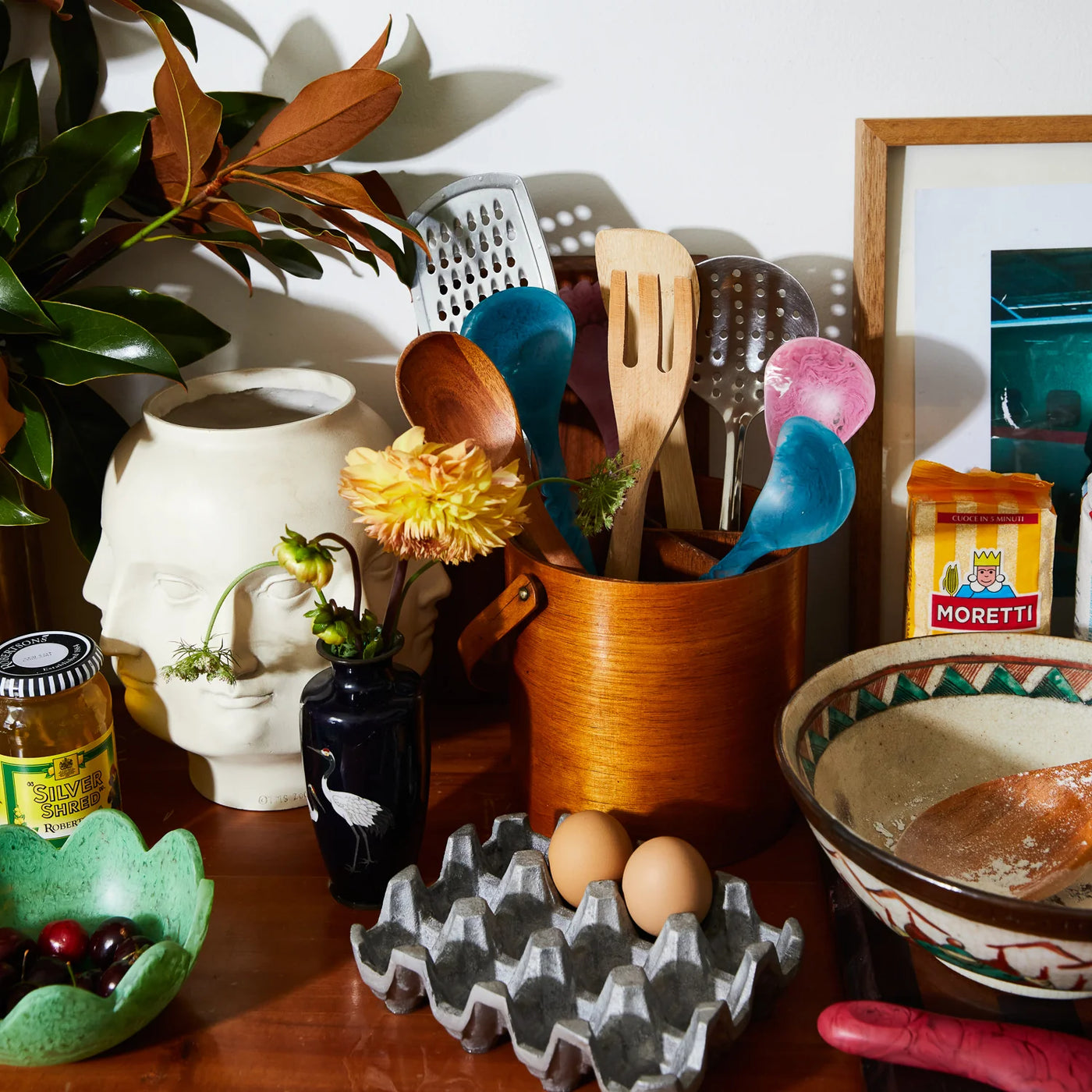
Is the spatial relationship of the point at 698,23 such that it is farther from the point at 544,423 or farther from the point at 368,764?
the point at 368,764

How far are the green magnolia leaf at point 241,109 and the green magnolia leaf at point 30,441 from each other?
0.23 meters

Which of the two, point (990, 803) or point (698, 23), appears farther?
point (698, 23)

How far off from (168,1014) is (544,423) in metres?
0.42

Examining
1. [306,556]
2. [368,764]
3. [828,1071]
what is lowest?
[828,1071]

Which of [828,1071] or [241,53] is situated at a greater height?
[241,53]

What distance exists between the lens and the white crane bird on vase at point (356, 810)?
0.67 meters

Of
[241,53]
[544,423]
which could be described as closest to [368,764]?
[544,423]

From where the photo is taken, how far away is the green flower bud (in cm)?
60

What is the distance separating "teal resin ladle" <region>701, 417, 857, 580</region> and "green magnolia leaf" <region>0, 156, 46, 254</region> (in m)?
0.49

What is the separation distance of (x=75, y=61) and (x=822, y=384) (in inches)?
22.7

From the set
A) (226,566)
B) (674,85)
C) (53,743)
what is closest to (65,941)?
(53,743)

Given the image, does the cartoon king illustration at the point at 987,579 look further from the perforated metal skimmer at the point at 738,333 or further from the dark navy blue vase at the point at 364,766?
the dark navy blue vase at the point at 364,766

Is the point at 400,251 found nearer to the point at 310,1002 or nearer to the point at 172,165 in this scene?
the point at 172,165

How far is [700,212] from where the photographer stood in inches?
32.8
